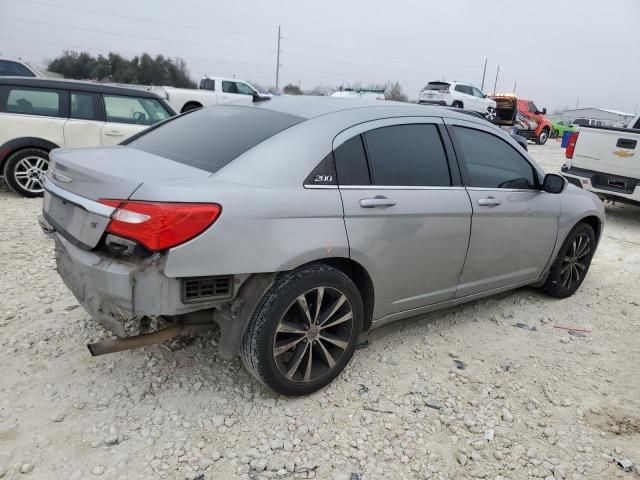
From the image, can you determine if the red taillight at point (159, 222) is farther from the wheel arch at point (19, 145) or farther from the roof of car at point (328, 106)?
the wheel arch at point (19, 145)

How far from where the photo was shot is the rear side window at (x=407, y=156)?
2.96 m

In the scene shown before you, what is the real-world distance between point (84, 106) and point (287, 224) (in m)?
5.95

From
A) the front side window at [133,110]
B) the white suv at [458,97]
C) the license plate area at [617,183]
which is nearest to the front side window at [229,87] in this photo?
the white suv at [458,97]

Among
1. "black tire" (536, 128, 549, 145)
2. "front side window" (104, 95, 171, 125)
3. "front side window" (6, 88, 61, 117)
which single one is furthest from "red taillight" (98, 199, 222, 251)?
"black tire" (536, 128, 549, 145)

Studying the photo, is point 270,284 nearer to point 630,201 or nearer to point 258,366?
point 258,366

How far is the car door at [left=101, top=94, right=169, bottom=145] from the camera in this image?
7270mm

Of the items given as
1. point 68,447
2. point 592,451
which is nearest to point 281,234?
point 68,447

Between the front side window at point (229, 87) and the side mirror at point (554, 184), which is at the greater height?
the front side window at point (229, 87)

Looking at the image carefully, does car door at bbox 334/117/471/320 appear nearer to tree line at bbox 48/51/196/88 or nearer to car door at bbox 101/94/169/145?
car door at bbox 101/94/169/145

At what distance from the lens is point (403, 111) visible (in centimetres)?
327

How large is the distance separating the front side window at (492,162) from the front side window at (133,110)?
5.62 metres

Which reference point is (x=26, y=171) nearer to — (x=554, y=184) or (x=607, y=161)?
(x=554, y=184)

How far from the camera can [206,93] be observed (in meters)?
17.4

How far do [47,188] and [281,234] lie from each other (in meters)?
1.44
